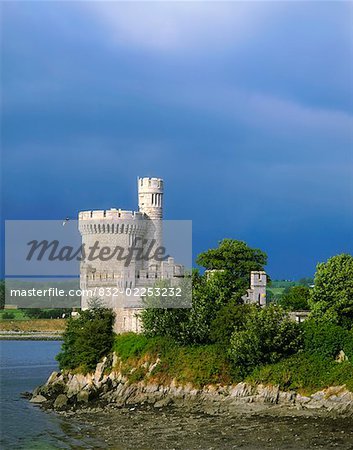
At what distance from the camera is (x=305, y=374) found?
3522cm

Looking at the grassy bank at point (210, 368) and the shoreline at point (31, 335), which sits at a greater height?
the grassy bank at point (210, 368)

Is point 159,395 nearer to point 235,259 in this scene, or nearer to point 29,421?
point 29,421

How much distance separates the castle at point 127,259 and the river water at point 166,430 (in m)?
8.70

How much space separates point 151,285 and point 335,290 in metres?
12.1

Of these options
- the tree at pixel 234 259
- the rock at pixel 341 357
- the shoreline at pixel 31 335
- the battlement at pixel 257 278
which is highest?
the tree at pixel 234 259

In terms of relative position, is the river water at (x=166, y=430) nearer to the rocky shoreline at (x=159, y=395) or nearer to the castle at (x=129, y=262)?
the rocky shoreline at (x=159, y=395)

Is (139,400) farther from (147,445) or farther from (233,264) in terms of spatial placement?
(233,264)

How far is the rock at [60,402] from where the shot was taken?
38719 millimetres

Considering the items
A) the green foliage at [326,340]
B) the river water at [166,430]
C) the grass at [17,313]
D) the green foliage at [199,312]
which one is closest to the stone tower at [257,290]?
the green foliage at [199,312]

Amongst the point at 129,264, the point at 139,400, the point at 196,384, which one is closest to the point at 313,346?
the point at 196,384

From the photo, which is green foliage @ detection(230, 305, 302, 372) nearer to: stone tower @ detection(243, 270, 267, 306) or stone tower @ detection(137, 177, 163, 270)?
stone tower @ detection(243, 270, 267, 306)

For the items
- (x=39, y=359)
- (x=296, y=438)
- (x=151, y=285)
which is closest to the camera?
(x=296, y=438)

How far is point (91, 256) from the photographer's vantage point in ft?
162

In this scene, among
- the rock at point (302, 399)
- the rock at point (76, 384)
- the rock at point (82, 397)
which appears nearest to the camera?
the rock at point (302, 399)
